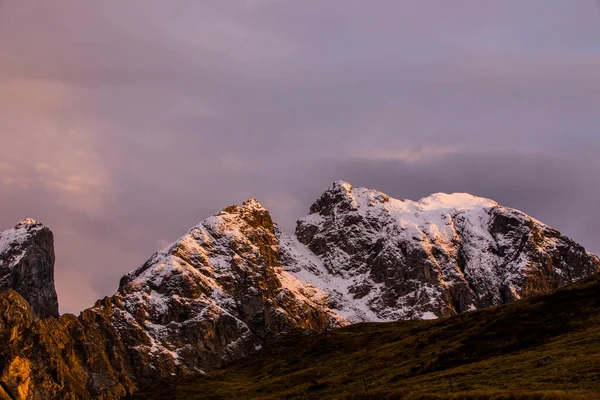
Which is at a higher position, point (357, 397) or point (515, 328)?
point (515, 328)

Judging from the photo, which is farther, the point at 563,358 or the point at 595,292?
the point at 595,292

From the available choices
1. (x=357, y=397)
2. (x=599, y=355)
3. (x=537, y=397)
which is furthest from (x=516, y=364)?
(x=537, y=397)

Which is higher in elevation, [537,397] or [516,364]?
[516,364]

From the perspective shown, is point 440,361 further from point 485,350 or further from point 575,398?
point 575,398

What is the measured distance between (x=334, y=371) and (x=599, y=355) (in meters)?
92.9

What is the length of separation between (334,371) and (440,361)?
48.0m

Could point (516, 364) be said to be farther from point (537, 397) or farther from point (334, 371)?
point (334, 371)

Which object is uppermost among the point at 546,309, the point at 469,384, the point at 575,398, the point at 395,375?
the point at 546,309

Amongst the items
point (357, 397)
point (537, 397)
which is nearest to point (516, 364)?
point (357, 397)

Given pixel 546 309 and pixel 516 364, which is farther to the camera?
pixel 546 309

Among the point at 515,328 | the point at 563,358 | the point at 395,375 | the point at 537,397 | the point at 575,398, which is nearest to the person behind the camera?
the point at 575,398

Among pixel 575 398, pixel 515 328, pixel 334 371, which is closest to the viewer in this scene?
pixel 575 398

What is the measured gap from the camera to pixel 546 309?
15125 centimetres

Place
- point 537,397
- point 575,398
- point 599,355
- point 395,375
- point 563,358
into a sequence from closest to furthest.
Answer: point 575,398 → point 537,397 → point 599,355 → point 563,358 → point 395,375
